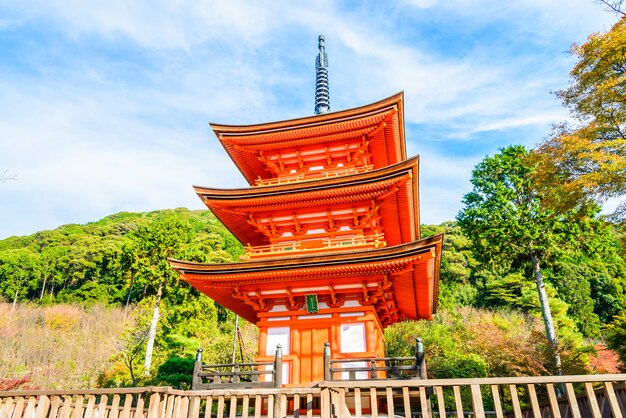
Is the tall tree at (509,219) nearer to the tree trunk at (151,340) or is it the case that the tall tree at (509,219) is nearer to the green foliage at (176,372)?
the green foliage at (176,372)

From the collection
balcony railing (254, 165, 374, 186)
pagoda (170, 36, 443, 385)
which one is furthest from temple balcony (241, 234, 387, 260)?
balcony railing (254, 165, 374, 186)

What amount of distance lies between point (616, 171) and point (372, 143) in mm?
7587

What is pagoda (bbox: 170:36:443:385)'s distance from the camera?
1055 centimetres

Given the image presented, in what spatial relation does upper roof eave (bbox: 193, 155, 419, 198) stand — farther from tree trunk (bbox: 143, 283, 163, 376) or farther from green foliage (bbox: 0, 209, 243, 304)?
green foliage (bbox: 0, 209, 243, 304)

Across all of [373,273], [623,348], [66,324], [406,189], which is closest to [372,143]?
[406,189]

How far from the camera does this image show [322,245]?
1250 centimetres

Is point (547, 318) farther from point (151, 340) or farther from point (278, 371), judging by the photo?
point (151, 340)

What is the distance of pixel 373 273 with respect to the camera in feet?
34.1

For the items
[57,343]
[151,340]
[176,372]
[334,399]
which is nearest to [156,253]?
[151,340]

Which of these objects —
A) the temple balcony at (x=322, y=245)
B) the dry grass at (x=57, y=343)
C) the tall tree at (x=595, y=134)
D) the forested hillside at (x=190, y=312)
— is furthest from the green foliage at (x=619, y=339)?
the dry grass at (x=57, y=343)

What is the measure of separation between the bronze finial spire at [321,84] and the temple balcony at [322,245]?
7.70 m

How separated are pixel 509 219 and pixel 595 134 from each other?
32.1 ft

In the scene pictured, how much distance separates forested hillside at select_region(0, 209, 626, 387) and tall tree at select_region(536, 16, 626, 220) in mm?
3174

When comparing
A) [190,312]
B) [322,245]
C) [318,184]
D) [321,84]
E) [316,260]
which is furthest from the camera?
[190,312]
